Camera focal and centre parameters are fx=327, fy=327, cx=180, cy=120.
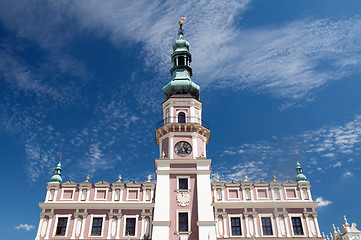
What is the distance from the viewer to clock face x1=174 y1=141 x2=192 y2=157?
3484cm

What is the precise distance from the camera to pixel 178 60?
43.2m

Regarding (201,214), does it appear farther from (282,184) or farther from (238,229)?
(282,184)

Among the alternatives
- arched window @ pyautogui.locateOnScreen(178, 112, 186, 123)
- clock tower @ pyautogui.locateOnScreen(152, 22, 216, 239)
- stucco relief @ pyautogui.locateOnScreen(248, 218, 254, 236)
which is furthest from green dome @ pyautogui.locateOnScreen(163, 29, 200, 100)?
stucco relief @ pyautogui.locateOnScreen(248, 218, 254, 236)

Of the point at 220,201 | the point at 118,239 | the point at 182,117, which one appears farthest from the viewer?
the point at 182,117

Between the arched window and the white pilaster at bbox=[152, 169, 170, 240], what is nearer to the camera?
the white pilaster at bbox=[152, 169, 170, 240]

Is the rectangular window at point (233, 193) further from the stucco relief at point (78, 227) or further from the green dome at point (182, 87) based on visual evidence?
the stucco relief at point (78, 227)

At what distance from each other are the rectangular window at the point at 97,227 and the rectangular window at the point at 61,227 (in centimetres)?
269

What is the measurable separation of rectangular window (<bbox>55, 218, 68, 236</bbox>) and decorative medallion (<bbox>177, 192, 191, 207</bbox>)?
11027 millimetres

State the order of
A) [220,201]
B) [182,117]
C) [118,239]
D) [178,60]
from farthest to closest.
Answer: [178,60] → [182,117] → [220,201] → [118,239]

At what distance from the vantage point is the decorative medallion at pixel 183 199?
31.8 metres

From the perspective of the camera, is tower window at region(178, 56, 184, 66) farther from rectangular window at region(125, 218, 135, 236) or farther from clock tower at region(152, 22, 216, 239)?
rectangular window at region(125, 218, 135, 236)

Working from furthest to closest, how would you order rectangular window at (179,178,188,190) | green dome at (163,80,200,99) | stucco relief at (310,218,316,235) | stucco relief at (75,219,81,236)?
green dome at (163,80,200,99), rectangular window at (179,178,188,190), stucco relief at (310,218,316,235), stucco relief at (75,219,81,236)

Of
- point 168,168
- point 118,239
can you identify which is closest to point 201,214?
point 168,168

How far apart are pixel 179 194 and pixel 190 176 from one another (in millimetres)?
2244
